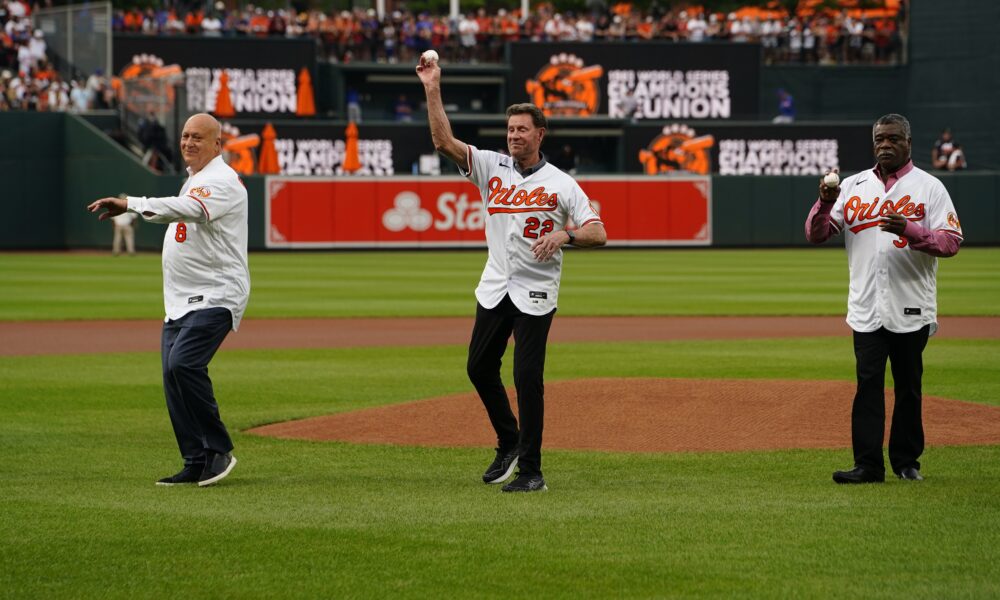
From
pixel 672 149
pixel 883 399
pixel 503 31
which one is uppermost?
pixel 503 31

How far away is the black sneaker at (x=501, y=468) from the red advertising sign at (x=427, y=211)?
104 feet

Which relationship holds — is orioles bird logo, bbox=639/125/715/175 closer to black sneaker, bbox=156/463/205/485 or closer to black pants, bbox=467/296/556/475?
black pants, bbox=467/296/556/475

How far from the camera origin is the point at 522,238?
7.70 m

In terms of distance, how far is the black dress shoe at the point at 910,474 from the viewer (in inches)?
314

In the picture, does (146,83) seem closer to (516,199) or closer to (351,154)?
(351,154)

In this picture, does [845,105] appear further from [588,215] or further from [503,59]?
[588,215]

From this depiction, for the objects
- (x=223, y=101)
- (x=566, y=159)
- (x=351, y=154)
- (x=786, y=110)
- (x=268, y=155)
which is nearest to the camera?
(x=268, y=155)

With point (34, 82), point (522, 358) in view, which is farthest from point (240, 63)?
point (522, 358)

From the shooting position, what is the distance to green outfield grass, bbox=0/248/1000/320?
883 inches

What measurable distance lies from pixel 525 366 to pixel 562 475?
96 cm

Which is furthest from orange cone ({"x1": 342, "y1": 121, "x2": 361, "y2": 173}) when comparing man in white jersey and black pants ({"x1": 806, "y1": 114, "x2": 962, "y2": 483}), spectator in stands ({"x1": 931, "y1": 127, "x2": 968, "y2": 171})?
man in white jersey and black pants ({"x1": 806, "y1": 114, "x2": 962, "y2": 483})

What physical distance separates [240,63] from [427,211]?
8721mm

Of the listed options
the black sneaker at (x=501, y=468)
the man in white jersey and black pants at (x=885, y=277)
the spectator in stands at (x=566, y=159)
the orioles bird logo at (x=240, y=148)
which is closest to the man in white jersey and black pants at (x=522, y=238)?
the black sneaker at (x=501, y=468)

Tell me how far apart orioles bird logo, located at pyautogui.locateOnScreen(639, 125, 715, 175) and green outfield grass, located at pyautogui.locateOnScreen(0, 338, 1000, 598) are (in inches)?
1378
